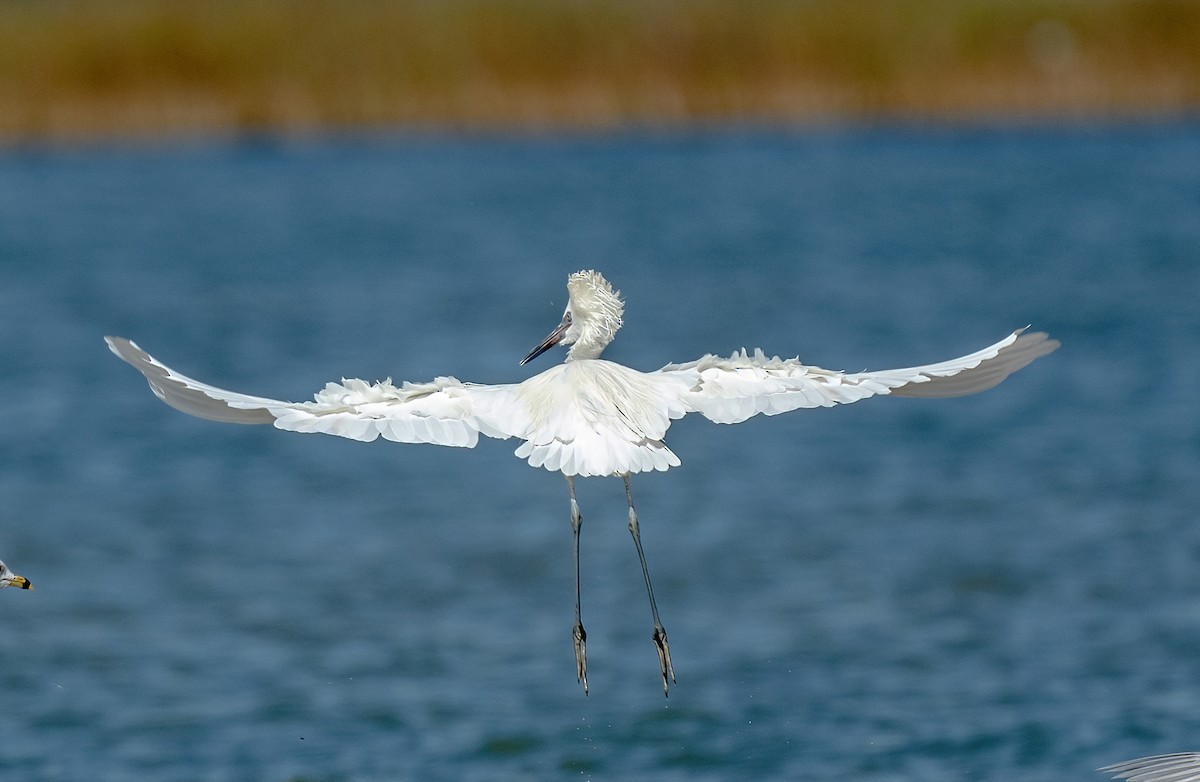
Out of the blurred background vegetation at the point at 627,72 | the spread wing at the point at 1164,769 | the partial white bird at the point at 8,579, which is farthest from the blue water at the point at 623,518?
the blurred background vegetation at the point at 627,72

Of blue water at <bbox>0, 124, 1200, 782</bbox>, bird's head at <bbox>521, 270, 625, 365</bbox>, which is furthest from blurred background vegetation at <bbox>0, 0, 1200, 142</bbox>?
bird's head at <bbox>521, 270, 625, 365</bbox>

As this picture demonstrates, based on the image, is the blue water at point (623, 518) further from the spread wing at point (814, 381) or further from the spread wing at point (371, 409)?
the spread wing at point (371, 409)

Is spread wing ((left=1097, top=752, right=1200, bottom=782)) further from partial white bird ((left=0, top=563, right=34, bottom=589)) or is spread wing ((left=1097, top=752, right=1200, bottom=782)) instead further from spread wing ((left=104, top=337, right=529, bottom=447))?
partial white bird ((left=0, top=563, right=34, bottom=589))

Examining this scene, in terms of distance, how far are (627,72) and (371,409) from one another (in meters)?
26.3

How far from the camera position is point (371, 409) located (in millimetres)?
6465

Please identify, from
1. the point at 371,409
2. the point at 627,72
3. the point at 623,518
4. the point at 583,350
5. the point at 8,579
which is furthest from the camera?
the point at 627,72

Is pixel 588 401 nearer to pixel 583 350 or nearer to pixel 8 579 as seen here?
pixel 583 350

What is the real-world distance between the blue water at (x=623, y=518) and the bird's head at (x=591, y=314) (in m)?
2.86

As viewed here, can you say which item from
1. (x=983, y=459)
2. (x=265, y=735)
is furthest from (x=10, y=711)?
(x=983, y=459)

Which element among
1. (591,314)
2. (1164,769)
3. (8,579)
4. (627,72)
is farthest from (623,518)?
(627,72)

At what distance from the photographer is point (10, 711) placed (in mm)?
10375

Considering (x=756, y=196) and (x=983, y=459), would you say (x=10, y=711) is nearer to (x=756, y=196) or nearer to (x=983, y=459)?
(x=983, y=459)

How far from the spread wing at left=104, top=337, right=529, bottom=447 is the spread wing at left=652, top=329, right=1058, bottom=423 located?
647 mm

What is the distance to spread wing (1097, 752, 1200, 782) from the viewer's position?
671cm
